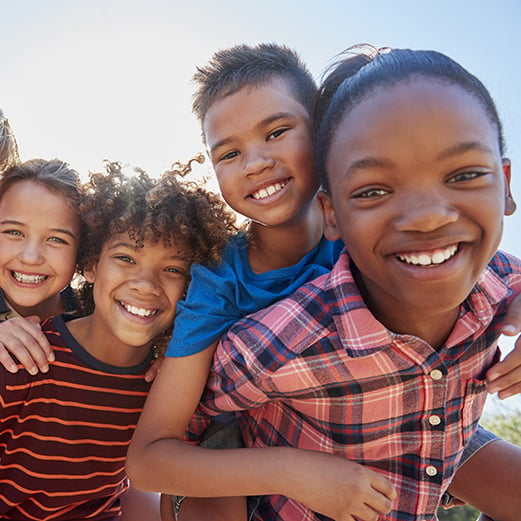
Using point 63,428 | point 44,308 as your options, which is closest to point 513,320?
point 63,428

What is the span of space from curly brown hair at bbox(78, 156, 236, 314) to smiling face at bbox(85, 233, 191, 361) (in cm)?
6

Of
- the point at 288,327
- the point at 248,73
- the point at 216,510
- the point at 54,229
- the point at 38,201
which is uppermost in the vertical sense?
the point at 248,73

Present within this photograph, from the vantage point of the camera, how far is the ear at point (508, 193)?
64.1 inches

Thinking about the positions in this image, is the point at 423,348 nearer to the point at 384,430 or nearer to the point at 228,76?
the point at 384,430

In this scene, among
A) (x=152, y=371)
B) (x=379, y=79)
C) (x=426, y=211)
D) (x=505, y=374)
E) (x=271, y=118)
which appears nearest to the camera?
(x=426, y=211)

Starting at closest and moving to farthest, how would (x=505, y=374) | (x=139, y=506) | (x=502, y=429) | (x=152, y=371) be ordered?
(x=505, y=374) < (x=152, y=371) < (x=139, y=506) < (x=502, y=429)

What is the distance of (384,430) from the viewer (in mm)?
1729

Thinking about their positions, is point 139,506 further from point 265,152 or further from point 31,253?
point 265,152

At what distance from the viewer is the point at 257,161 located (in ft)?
6.61

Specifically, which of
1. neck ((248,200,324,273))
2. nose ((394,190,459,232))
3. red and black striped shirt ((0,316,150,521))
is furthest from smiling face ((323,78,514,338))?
red and black striped shirt ((0,316,150,521))

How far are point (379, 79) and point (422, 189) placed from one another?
1.22ft

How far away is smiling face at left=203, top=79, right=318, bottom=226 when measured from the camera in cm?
203

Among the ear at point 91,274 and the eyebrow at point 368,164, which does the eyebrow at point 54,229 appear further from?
the eyebrow at point 368,164

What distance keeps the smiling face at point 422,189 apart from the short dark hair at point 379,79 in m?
0.04
